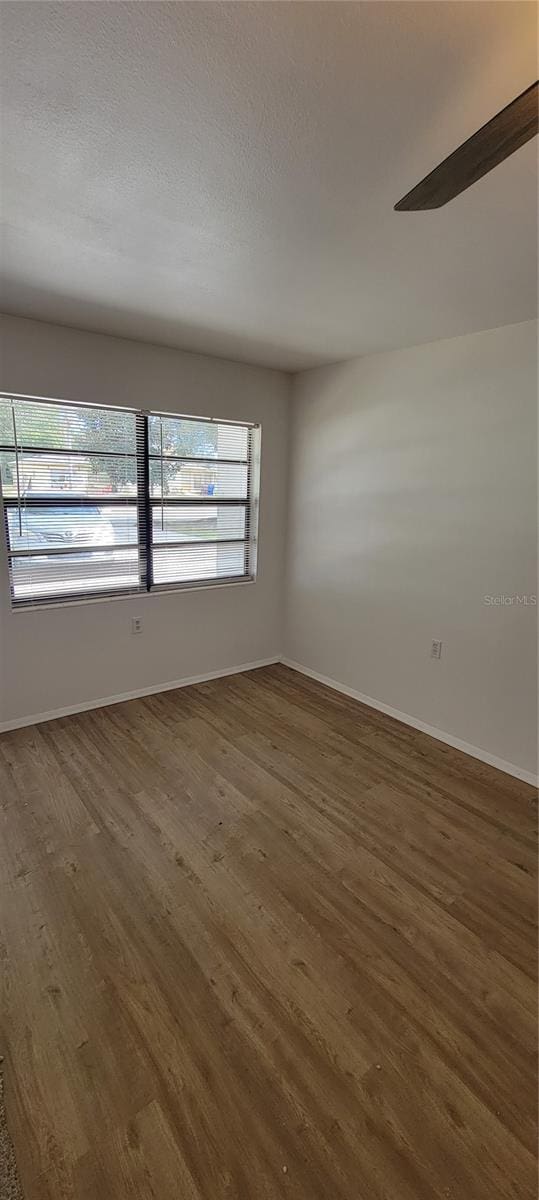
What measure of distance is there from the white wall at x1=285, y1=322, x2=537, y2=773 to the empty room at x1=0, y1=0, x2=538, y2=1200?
22 millimetres

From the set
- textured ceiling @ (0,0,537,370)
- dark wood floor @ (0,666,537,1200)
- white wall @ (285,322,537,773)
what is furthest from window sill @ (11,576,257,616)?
textured ceiling @ (0,0,537,370)

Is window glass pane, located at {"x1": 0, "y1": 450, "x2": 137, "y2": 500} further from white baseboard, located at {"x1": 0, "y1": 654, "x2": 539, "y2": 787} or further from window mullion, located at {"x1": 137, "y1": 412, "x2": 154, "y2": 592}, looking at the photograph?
white baseboard, located at {"x1": 0, "y1": 654, "x2": 539, "y2": 787}

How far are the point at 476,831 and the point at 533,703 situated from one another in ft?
2.51

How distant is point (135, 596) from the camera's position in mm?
3414

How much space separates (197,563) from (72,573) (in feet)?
3.08

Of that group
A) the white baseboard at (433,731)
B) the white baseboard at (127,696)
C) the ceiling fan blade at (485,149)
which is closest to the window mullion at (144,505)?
the white baseboard at (127,696)

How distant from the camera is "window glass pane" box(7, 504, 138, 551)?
288 centimetres

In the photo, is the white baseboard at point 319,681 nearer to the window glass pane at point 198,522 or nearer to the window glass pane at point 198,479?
the window glass pane at point 198,522

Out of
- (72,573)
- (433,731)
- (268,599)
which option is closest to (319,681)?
(268,599)

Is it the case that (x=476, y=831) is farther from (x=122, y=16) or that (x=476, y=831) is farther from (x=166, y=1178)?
(x=122, y=16)

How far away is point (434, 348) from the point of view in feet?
9.29

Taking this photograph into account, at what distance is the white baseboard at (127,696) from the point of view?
121 inches

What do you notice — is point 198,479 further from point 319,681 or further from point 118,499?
point 319,681

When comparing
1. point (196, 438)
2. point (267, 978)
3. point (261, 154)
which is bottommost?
point (267, 978)
